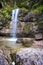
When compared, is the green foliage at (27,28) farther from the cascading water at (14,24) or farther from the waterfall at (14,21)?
the waterfall at (14,21)

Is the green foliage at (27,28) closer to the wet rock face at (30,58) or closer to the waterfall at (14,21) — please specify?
the waterfall at (14,21)

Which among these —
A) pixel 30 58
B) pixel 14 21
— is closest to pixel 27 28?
pixel 14 21

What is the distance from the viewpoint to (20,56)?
402cm

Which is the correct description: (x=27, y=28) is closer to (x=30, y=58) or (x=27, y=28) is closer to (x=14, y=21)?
(x=14, y=21)

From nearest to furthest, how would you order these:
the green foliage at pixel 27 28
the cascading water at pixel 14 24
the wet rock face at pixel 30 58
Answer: the wet rock face at pixel 30 58 → the green foliage at pixel 27 28 → the cascading water at pixel 14 24

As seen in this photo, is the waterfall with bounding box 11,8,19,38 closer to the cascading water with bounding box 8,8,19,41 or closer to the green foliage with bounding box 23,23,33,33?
the cascading water with bounding box 8,8,19,41

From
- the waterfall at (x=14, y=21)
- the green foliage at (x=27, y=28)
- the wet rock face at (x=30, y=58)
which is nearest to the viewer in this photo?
the wet rock face at (x=30, y=58)

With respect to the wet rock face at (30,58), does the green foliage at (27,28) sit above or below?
above

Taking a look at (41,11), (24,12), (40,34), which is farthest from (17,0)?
(40,34)

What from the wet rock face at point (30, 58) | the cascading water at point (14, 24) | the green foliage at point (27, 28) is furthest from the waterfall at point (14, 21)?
the wet rock face at point (30, 58)

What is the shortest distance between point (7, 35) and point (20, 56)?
8.71 m

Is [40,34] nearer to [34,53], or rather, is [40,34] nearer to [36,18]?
[36,18]

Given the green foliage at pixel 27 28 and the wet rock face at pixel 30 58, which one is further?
the green foliage at pixel 27 28

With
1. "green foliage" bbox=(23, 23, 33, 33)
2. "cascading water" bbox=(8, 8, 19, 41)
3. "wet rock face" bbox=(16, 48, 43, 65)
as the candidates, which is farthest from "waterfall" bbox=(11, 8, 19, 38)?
"wet rock face" bbox=(16, 48, 43, 65)
